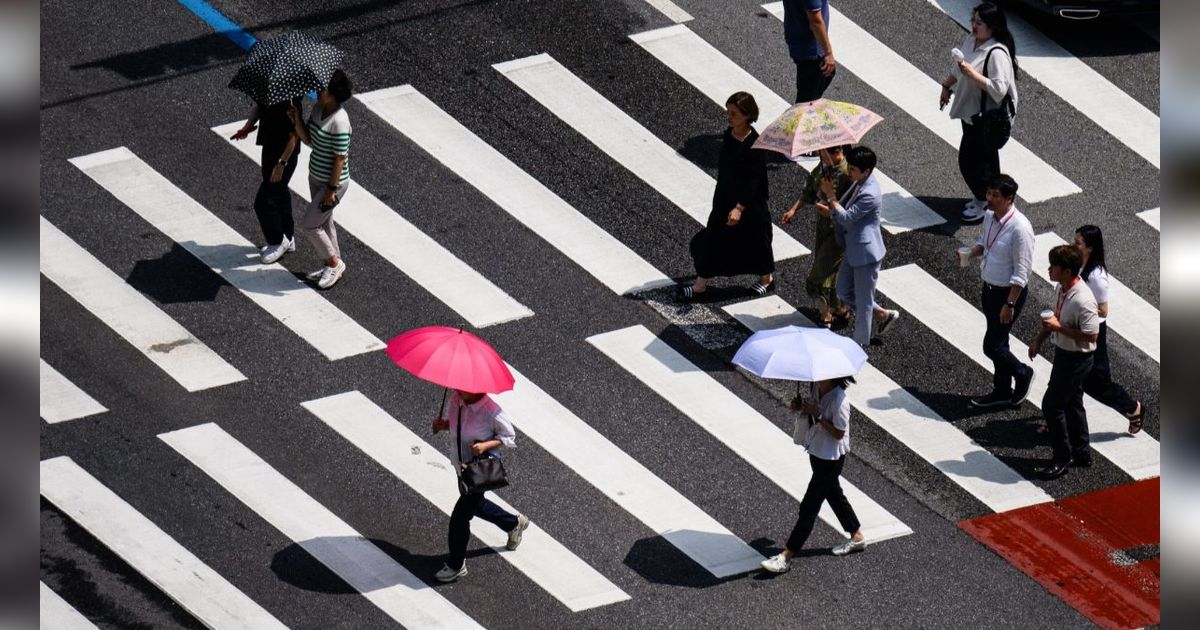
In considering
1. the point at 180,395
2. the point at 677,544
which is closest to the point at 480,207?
the point at 180,395

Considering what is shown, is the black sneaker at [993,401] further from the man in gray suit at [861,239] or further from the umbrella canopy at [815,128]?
the umbrella canopy at [815,128]

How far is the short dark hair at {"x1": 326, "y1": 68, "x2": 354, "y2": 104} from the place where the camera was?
1239cm

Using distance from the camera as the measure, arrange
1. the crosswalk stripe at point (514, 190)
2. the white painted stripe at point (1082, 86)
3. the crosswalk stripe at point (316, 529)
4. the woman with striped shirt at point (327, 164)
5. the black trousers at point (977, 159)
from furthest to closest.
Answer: the white painted stripe at point (1082, 86)
the black trousers at point (977, 159)
the crosswalk stripe at point (514, 190)
the woman with striped shirt at point (327, 164)
the crosswalk stripe at point (316, 529)

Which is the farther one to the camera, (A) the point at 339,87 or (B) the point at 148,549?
(A) the point at 339,87

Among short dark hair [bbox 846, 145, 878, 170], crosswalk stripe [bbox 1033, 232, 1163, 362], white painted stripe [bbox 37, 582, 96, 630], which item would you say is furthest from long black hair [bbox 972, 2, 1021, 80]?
white painted stripe [bbox 37, 582, 96, 630]

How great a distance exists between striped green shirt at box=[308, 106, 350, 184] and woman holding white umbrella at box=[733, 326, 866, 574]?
410 centimetres

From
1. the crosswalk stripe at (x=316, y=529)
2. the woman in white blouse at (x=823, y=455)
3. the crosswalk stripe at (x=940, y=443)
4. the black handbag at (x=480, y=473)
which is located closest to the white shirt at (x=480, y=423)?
the black handbag at (x=480, y=473)

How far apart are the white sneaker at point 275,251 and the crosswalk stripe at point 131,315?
102 cm

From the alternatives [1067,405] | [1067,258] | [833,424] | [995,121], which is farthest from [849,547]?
[995,121]

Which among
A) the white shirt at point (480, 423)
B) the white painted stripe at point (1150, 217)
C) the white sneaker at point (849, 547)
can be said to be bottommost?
the white sneaker at point (849, 547)

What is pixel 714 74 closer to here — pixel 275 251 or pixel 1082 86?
pixel 1082 86

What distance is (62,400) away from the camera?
1187 centimetres

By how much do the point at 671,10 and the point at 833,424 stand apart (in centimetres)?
785

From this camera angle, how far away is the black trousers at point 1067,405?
37.5ft
